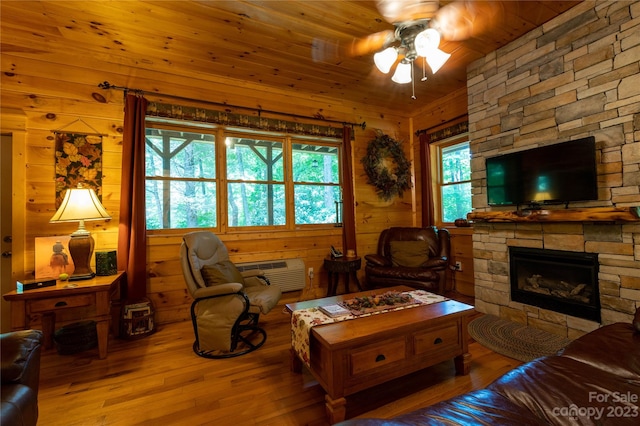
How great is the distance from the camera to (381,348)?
1572mm

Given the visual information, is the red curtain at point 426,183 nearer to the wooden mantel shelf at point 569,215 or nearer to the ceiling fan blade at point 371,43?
the wooden mantel shelf at point 569,215

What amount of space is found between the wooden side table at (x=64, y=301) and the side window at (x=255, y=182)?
140cm

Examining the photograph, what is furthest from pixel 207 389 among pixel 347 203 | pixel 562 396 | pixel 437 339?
pixel 347 203

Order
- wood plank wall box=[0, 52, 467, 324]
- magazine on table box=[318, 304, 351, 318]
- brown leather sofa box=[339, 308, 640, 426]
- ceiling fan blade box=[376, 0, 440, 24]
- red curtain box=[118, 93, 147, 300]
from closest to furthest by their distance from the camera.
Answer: brown leather sofa box=[339, 308, 640, 426] < magazine on table box=[318, 304, 351, 318] < ceiling fan blade box=[376, 0, 440, 24] < wood plank wall box=[0, 52, 467, 324] < red curtain box=[118, 93, 147, 300]

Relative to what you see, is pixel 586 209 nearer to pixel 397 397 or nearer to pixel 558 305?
pixel 558 305

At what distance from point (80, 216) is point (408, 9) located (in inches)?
123

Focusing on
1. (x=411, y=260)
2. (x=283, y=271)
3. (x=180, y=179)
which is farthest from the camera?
(x=411, y=260)

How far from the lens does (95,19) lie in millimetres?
2270

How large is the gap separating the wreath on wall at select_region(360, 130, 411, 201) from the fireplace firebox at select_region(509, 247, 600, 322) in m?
1.82

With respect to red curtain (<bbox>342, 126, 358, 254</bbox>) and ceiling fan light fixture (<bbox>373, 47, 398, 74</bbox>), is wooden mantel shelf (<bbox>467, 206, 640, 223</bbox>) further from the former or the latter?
ceiling fan light fixture (<bbox>373, 47, 398, 74</bbox>)

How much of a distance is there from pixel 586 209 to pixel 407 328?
183 cm

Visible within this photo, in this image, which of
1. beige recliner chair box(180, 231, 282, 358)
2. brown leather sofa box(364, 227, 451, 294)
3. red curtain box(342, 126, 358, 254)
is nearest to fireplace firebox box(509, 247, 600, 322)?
brown leather sofa box(364, 227, 451, 294)

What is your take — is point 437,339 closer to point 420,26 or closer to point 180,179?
point 420,26

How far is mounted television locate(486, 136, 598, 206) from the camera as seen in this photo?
2.16 meters
